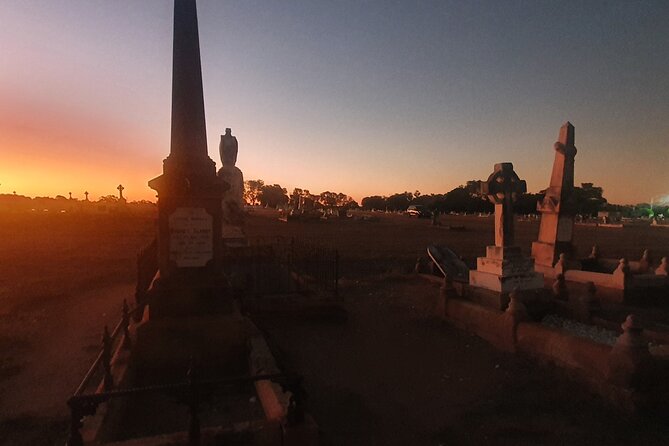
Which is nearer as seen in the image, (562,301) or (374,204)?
(562,301)

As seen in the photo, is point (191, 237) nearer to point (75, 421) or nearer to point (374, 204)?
point (75, 421)

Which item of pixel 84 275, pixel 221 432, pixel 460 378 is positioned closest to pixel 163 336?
pixel 221 432

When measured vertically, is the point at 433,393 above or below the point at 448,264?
below

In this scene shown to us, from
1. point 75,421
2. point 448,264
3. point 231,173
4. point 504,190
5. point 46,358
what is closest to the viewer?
point 75,421

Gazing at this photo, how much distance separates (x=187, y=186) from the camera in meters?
6.16

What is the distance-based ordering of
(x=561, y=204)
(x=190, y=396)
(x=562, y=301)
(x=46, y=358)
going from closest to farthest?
(x=190, y=396) < (x=46, y=358) < (x=562, y=301) < (x=561, y=204)

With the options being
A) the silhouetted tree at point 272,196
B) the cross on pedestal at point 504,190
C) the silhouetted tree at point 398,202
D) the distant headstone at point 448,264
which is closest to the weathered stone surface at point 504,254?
the cross on pedestal at point 504,190

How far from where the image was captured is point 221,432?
11.7 feet

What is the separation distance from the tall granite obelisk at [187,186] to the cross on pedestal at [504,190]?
667 cm

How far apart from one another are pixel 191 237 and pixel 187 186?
799 mm

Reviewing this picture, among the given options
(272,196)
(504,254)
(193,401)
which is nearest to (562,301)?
(504,254)

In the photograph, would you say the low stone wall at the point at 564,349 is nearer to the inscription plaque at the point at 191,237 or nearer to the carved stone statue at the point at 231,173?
the inscription plaque at the point at 191,237

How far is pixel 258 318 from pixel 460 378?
4.42m

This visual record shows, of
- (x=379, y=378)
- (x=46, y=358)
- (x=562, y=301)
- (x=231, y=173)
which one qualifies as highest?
(x=231, y=173)
